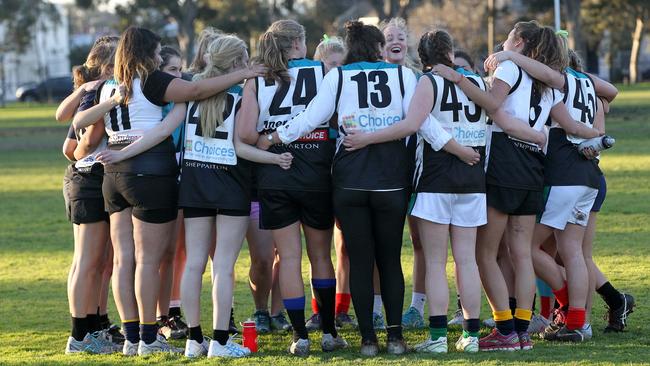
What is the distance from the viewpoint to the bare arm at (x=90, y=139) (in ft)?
23.4

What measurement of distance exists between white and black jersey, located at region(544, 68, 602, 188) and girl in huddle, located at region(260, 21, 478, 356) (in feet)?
2.63

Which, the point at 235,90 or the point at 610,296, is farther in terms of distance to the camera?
the point at 610,296

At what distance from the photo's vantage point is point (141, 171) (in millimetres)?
6832

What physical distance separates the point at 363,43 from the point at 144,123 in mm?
1485

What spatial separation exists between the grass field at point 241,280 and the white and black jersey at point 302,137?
3.69 feet

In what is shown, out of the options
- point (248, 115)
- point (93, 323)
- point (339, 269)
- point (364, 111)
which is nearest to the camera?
point (364, 111)

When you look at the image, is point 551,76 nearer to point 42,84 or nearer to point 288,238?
point 288,238

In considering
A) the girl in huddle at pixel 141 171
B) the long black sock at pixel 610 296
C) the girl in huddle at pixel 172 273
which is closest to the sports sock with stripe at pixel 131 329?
the girl in huddle at pixel 141 171

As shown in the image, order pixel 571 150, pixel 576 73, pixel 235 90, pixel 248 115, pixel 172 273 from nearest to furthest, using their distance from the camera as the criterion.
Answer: pixel 248 115 → pixel 235 90 → pixel 571 150 → pixel 576 73 → pixel 172 273

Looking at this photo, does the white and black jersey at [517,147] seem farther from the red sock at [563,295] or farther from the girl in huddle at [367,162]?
the red sock at [563,295]

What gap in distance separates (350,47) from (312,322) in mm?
2229

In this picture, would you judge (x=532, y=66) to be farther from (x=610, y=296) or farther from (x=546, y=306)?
(x=546, y=306)

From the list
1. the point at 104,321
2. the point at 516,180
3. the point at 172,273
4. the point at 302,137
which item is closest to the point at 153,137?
the point at 302,137

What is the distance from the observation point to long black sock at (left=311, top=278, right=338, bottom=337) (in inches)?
280
